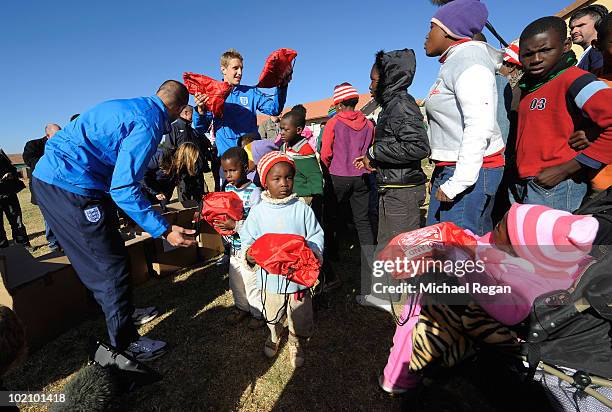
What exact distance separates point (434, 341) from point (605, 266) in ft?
2.55

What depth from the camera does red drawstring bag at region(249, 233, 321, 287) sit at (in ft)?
6.68

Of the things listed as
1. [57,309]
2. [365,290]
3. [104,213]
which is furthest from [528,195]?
[57,309]

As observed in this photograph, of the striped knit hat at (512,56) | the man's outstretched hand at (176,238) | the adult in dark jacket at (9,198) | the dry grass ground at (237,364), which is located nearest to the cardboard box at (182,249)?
the dry grass ground at (237,364)

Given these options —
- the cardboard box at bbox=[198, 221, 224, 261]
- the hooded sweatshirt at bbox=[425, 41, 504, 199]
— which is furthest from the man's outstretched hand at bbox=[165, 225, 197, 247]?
the cardboard box at bbox=[198, 221, 224, 261]

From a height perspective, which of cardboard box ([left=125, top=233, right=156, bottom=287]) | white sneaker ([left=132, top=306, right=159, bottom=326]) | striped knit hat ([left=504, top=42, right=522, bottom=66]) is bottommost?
white sneaker ([left=132, top=306, right=159, bottom=326])

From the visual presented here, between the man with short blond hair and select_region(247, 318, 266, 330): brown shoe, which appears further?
the man with short blond hair

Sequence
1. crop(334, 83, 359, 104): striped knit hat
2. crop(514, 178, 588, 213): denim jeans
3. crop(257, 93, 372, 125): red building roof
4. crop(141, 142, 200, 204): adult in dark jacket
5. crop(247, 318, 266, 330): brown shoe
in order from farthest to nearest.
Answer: crop(257, 93, 372, 125): red building roof
crop(141, 142, 200, 204): adult in dark jacket
crop(334, 83, 359, 104): striped knit hat
crop(247, 318, 266, 330): brown shoe
crop(514, 178, 588, 213): denim jeans

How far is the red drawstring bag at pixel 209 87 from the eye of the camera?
353 cm

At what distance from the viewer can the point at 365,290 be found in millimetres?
3658

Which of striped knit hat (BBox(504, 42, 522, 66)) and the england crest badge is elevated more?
striped knit hat (BBox(504, 42, 522, 66))

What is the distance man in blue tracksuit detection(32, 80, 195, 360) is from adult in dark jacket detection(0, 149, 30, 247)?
18.7 feet

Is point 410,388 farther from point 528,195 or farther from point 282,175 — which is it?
point 282,175

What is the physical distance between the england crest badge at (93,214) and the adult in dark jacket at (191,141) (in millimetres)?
3008

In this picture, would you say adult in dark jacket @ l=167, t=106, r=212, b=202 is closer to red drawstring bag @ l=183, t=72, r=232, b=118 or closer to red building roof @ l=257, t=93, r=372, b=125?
red drawstring bag @ l=183, t=72, r=232, b=118
